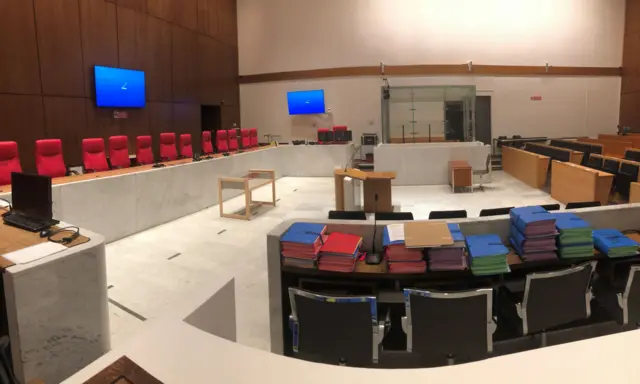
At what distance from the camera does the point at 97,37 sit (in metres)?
8.89

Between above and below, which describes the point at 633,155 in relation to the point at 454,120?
below

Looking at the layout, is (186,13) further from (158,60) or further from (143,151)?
(143,151)

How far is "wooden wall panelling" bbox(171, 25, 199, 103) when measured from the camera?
11.3 metres

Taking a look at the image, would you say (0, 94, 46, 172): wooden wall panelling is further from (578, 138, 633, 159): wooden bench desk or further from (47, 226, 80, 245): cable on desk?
(578, 138, 633, 159): wooden bench desk

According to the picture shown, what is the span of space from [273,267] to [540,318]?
5.55 ft

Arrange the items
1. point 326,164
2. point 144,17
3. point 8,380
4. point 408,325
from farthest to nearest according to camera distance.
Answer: point 326,164
point 144,17
point 408,325
point 8,380

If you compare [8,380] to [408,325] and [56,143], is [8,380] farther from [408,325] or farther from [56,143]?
[56,143]

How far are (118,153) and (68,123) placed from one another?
6.66ft

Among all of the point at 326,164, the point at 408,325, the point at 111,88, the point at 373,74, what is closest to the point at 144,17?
the point at 111,88

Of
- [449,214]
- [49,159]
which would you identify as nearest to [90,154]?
[49,159]

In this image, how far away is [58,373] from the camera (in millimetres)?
2541

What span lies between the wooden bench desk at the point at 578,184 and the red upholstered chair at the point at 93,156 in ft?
25.7

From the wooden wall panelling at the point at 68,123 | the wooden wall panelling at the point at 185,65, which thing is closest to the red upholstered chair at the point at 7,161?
the wooden wall panelling at the point at 68,123

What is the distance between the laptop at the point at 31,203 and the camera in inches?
125
